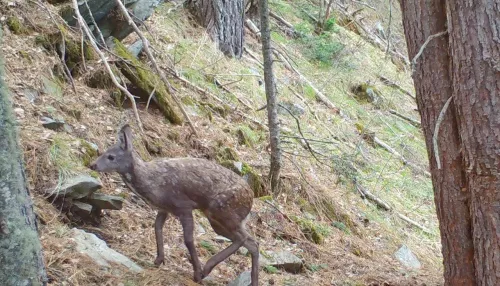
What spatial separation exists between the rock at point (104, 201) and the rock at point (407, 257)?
4162mm

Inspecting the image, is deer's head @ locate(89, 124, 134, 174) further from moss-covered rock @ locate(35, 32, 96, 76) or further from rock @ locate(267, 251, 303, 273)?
moss-covered rock @ locate(35, 32, 96, 76)

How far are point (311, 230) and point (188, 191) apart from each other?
9.46ft

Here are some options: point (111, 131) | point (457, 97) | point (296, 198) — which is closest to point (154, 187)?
point (111, 131)

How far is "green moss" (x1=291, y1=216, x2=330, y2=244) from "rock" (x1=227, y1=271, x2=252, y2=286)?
2.29 metres

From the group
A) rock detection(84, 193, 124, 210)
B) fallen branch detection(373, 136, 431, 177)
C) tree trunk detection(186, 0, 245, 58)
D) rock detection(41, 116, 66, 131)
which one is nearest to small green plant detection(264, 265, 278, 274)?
rock detection(84, 193, 124, 210)

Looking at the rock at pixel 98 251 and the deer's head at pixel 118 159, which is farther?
the deer's head at pixel 118 159

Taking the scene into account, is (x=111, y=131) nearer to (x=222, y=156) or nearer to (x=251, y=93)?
(x=222, y=156)

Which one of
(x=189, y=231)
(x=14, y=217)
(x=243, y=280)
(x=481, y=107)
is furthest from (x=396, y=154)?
(x=14, y=217)

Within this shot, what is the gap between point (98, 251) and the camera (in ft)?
19.8

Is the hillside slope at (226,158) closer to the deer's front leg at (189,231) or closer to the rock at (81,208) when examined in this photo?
the rock at (81,208)

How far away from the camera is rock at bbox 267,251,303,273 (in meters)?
7.42

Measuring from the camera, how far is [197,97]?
10.5 metres

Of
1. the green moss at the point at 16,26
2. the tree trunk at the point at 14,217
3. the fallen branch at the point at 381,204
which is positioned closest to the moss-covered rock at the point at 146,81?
the green moss at the point at 16,26

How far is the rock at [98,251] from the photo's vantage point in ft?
19.5
